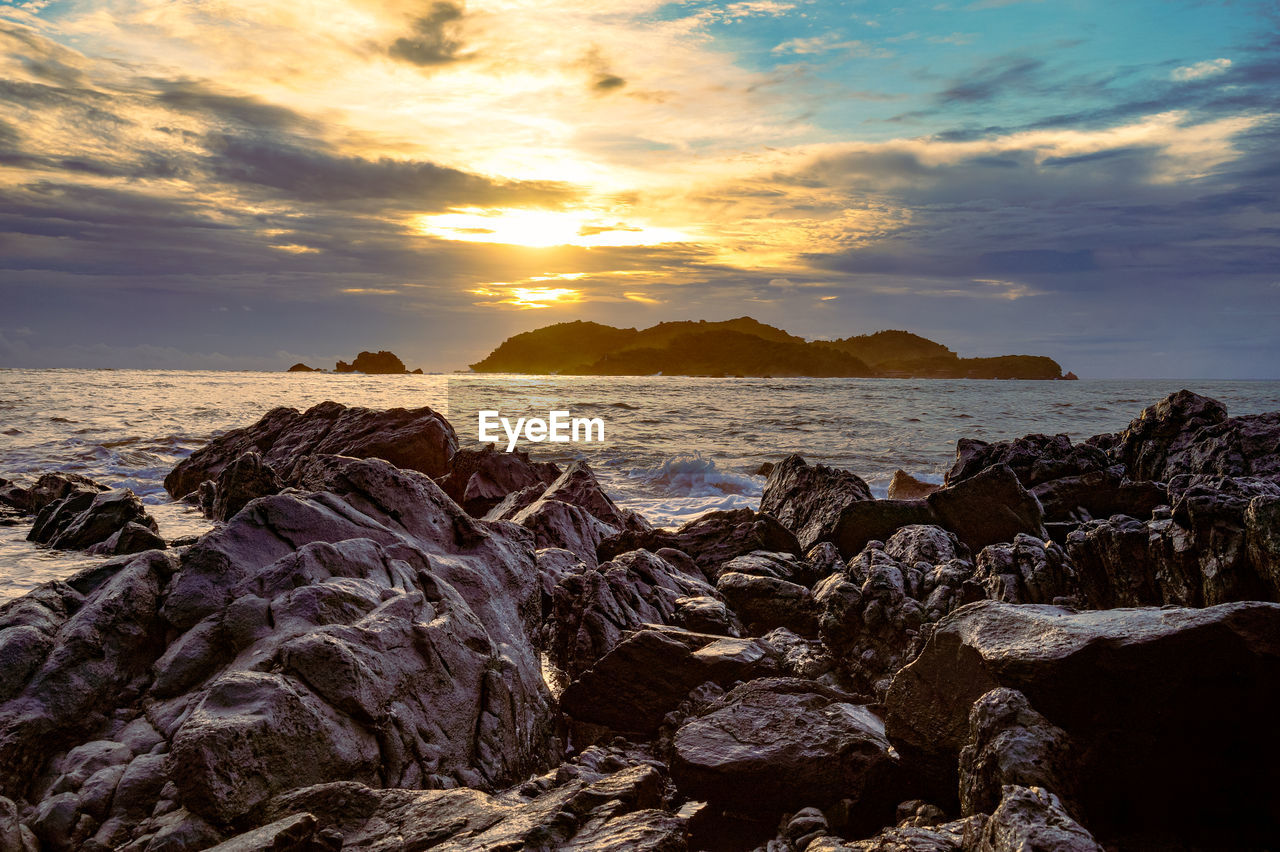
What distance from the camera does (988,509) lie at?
26.6 ft

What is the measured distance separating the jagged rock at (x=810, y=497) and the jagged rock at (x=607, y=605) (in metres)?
2.54

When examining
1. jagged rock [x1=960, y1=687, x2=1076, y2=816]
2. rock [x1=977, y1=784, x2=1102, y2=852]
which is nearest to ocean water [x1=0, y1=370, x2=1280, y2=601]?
jagged rock [x1=960, y1=687, x2=1076, y2=816]

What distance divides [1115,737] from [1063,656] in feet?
1.22

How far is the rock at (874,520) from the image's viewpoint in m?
8.28

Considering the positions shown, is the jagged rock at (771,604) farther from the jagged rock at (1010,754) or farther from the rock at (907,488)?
the rock at (907,488)

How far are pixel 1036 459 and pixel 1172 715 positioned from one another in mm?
7506

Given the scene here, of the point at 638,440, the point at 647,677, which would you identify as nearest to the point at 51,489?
the point at 647,677

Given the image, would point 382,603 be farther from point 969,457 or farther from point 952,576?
point 969,457

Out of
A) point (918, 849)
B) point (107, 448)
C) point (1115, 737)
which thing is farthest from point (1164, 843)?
point (107, 448)

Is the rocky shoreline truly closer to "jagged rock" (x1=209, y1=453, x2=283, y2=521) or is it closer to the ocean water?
"jagged rock" (x1=209, y1=453, x2=283, y2=521)

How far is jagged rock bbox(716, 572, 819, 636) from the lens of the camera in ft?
21.7

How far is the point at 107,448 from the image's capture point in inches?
826

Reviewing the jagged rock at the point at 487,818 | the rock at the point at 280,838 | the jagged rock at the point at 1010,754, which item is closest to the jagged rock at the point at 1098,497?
the jagged rock at the point at 1010,754

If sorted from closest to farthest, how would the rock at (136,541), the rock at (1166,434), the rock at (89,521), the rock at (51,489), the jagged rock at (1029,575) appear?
the jagged rock at (1029,575) < the rock at (136,541) < the rock at (89,521) < the rock at (1166,434) < the rock at (51,489)
